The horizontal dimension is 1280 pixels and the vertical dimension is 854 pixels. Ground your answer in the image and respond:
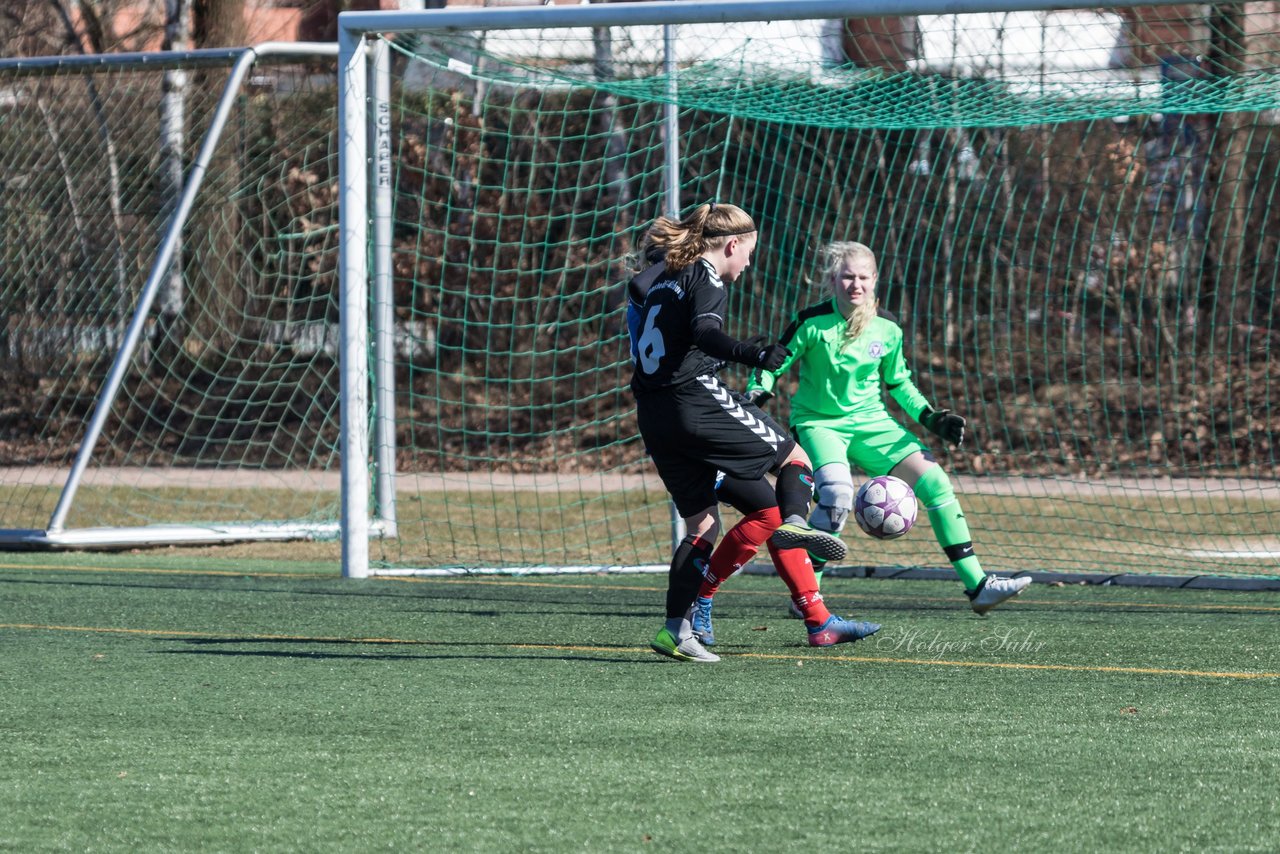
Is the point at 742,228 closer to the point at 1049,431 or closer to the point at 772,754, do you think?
the point at 772,754

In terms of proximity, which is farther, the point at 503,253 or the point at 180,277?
the point at 503,253

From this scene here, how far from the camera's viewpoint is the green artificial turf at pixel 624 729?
11.5 ft

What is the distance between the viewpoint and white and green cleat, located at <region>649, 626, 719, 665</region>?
5.89m

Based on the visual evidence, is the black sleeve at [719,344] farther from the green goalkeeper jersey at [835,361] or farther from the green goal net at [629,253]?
the green goal net at [629,253]

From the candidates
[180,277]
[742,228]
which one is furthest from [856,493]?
[180,277]

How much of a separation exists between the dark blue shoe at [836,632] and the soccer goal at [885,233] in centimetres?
306

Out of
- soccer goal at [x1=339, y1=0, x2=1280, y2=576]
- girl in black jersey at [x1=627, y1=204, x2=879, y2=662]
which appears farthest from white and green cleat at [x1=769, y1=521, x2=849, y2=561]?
soccer goal at [x1=339, y1=0, x2=1280, y2=576]

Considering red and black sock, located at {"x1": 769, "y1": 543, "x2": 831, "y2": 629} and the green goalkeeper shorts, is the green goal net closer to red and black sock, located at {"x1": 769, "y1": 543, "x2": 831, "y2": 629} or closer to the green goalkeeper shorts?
the green goalkeeper shorts

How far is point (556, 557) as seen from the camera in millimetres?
10500

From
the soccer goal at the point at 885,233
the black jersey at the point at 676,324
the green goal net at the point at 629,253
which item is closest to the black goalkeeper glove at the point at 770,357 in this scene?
the black jersey at the point at 676,324

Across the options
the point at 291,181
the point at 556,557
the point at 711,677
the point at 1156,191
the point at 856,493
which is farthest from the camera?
the point at 1156,191

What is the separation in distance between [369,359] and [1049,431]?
687 centimetres

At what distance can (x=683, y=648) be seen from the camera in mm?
5887

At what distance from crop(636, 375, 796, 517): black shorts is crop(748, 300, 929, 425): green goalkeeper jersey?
0.98m
